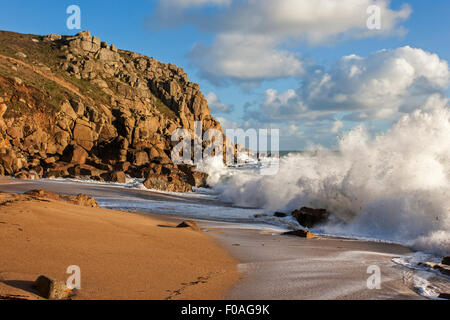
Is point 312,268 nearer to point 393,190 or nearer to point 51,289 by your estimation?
point 51,289

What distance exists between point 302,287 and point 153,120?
1657 inches

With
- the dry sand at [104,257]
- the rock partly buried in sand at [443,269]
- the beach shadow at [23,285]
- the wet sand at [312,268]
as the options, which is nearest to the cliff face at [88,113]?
the dry sand at [104,257]

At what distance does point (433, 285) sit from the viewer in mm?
4121

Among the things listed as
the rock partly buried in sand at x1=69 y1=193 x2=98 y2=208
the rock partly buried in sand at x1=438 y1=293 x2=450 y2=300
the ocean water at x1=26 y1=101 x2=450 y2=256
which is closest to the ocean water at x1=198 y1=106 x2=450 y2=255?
the ocean water at x1=26 y1=101 x2=450 y2=256

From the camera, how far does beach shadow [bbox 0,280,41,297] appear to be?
271 cm

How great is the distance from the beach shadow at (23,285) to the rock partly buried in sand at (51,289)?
35mm

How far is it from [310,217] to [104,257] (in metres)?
7.59

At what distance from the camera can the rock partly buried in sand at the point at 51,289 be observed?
2646 mm

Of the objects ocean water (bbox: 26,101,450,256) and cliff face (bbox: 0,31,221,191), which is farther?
cliff face (bbox: 0,31,221,191)

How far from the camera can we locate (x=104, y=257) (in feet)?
13.2

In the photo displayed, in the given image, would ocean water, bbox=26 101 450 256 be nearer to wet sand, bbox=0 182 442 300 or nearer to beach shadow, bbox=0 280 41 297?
wet sand, bbox=0 182 442 300

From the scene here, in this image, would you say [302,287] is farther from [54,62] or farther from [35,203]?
[54,62]

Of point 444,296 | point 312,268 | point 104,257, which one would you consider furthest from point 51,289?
point 444,296
